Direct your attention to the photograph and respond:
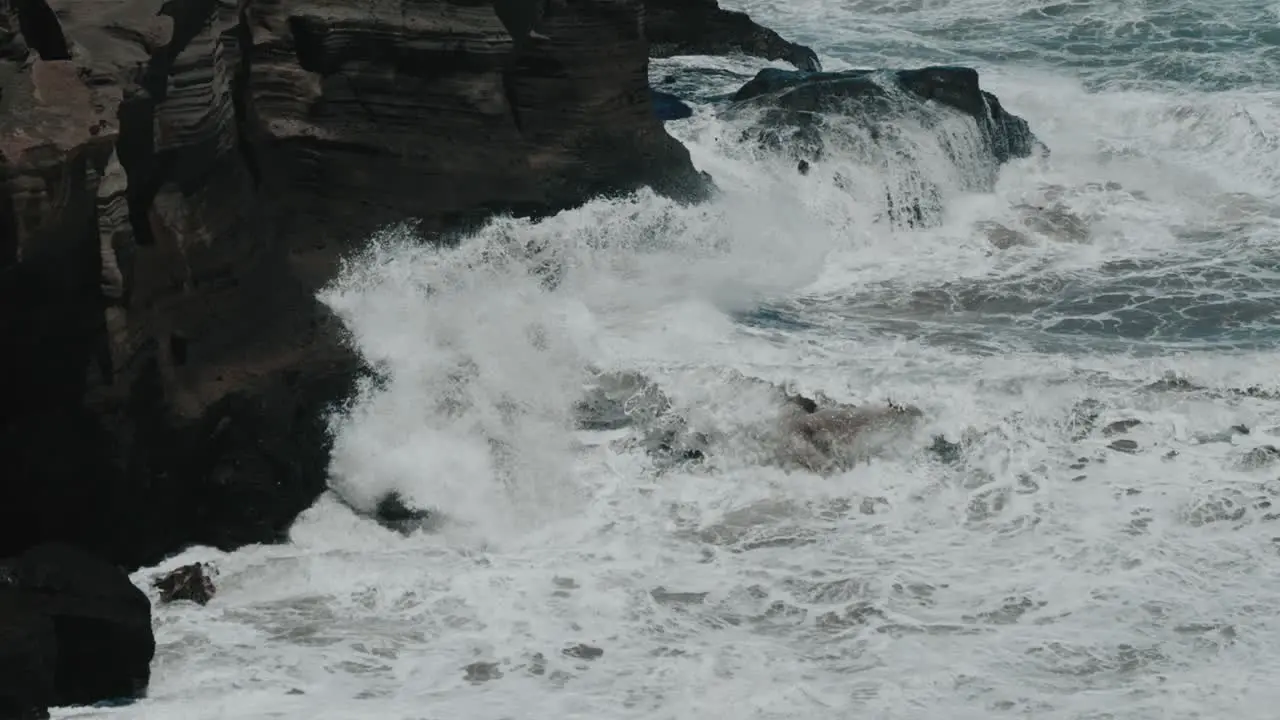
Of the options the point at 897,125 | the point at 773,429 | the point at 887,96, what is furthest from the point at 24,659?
the point at 887,96

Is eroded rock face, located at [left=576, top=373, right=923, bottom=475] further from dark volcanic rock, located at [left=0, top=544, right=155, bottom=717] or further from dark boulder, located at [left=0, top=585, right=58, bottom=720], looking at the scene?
dark boulder, located at [left=0, top=585, right=58, bottom=720]

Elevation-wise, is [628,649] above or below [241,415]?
below

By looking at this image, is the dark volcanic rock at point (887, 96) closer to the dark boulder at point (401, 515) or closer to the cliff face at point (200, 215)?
the cliff face at point (200, 215)

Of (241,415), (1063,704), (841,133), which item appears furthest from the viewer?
(841,133)

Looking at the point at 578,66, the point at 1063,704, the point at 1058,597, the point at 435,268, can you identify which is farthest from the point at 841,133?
the point at 1063,704

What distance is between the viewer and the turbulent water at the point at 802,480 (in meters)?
11.8

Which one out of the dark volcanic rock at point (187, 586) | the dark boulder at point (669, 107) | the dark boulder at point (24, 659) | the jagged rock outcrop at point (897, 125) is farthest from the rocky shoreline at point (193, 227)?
the dark boulder at point (669, 107)

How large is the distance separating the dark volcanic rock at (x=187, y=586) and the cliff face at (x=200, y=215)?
49cm

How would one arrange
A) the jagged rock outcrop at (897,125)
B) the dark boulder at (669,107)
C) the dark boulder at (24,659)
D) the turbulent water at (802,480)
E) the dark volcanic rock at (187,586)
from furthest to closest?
the dark boulder at (669,107), the jagged rock outcrop at (897,125), the dark volcanic rock at (187,586), the turbulent water at (802,480), the dark boulder at (24,659)

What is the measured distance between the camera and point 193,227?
13.6 meters

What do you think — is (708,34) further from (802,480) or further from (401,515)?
(401,515)

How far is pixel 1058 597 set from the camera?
1285cm

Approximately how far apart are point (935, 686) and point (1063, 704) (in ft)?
2.53

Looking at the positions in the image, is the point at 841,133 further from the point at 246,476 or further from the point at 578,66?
the point at 246,476
